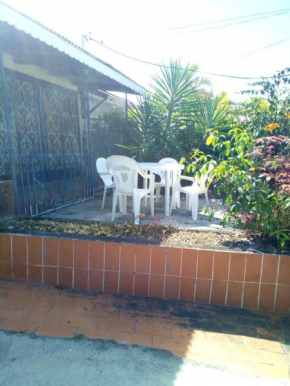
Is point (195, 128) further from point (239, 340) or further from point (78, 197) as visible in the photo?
point (239, 340)

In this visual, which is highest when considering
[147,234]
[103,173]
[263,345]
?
[103,173]

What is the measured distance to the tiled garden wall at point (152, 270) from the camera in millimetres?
2480

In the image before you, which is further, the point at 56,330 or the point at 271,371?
the point at 56,330

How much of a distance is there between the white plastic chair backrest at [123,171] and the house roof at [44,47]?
1589mm

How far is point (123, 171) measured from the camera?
374 centimetres

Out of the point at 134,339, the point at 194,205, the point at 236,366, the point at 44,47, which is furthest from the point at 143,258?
the point at 44,47

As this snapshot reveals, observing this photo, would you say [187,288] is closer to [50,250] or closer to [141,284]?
[141,284]

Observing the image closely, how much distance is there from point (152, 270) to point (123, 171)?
156cm

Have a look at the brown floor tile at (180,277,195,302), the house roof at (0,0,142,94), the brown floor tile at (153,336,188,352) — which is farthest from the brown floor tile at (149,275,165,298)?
the house roof at (0,0,142,94)

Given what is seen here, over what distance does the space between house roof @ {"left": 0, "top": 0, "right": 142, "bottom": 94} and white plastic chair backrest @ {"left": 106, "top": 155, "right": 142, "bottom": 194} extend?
1.59m

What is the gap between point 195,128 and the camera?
6367mm

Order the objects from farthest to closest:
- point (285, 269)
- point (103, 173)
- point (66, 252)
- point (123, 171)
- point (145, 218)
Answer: point (103, 173), point (145, 218), point (123, 171), point (66, 252), point (285, 269)

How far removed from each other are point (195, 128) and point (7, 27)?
164 inches

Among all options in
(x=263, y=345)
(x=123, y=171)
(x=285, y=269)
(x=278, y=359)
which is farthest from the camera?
(x=123, y=171)
